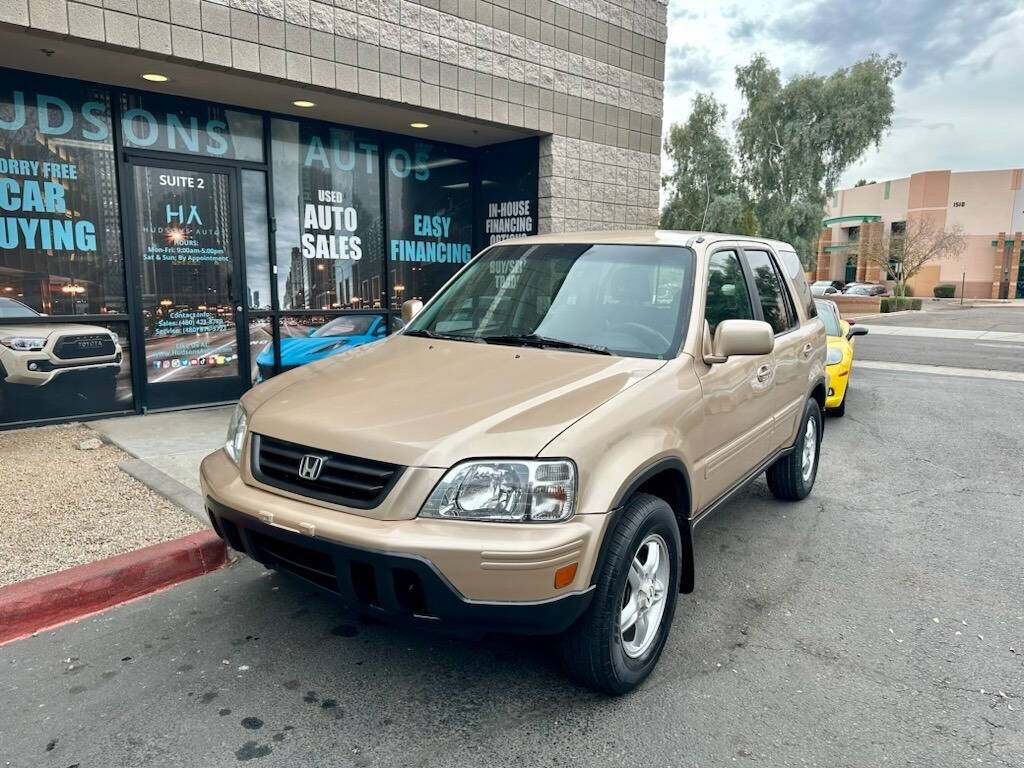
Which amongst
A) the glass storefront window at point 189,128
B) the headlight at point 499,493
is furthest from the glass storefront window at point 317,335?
the headlight at point 499,493

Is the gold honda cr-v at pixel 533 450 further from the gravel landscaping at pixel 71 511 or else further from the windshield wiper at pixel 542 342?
the gravel landscaping at pixel 71 511

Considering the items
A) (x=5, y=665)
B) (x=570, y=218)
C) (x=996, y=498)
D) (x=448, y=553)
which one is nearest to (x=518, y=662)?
(x=448, y=553)

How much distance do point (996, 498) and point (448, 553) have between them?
17.4ft

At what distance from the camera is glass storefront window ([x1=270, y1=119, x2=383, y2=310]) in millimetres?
8398

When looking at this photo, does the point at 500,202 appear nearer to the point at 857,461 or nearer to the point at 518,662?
the point at 857,461

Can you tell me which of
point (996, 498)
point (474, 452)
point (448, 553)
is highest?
point (474, 452)

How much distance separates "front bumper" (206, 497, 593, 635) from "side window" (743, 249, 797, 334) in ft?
9.07

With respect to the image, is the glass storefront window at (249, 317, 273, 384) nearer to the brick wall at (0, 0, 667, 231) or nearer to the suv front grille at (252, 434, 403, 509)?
the brick wall at (0, 0, 667, 231)

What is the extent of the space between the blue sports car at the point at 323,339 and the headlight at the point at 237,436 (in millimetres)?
4899

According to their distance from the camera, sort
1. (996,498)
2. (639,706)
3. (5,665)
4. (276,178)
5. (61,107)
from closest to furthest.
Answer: (639,706)
(5,665)
(996,498)
(61,107)
(276,178)

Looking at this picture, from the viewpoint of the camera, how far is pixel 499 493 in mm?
2562

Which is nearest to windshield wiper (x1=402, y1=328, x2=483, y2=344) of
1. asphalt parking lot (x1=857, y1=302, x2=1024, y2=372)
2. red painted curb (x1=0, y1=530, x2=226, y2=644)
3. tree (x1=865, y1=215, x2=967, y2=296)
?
red painted curb (x1=0, y1=530, x2=226, y2=644)

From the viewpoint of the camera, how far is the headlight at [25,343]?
6.72m

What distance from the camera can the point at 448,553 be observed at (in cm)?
245
